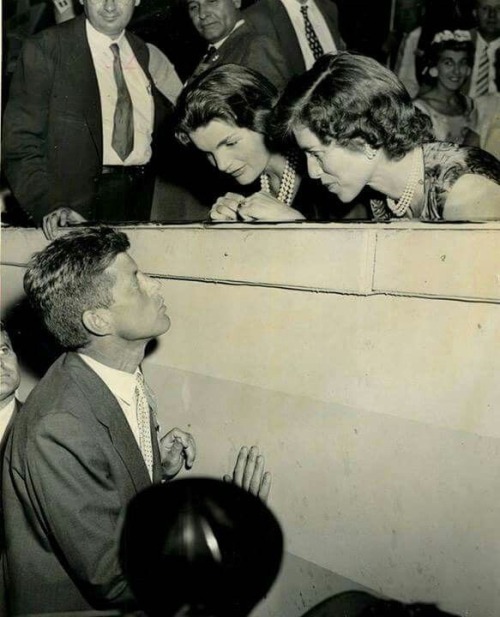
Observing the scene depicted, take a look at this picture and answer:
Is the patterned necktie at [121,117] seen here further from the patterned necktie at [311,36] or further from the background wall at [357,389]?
the background wall at [357,389]

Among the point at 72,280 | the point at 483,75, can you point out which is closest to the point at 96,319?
the point at 72,280

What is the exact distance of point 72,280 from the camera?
1091mm

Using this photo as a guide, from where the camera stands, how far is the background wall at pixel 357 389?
834 millimetres

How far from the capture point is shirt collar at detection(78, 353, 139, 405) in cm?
113

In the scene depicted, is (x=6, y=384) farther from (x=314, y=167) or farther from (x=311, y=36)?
(x=311, y=36)

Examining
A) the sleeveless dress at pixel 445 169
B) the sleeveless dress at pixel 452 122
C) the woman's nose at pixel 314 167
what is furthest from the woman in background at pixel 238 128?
the sleeveless dress at pixel 452 122

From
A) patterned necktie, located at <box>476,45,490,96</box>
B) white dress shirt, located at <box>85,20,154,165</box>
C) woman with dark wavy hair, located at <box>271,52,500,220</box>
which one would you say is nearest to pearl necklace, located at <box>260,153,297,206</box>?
woman with dark wavy hair, located at <box>271,52,500,220</box>

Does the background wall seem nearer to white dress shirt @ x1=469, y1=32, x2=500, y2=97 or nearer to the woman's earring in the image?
the woman's earring

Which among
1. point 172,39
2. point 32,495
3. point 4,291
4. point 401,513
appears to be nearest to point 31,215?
point 4,291

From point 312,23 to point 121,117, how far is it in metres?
0.73

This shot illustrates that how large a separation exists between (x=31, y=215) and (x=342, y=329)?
134cm

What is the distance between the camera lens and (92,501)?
3.11 ft

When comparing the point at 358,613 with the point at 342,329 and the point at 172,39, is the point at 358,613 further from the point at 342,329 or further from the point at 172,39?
the point at 172,39

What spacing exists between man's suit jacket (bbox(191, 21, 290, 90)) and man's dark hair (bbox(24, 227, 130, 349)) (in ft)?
3.10
